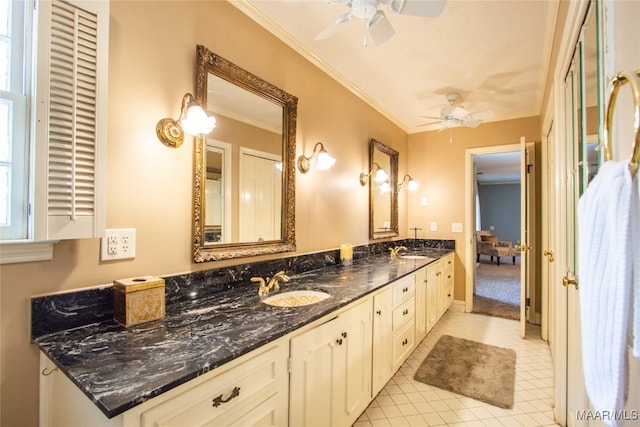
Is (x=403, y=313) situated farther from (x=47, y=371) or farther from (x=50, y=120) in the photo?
(x=50, y=120)

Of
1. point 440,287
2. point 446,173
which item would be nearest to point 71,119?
point 440,287

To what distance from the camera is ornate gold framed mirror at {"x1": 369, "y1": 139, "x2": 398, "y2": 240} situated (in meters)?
3.18


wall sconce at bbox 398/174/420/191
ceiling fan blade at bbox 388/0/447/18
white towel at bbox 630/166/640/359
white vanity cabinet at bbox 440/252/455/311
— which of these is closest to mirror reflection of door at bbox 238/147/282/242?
ceiling fan blade at bbox 388/0/447/18

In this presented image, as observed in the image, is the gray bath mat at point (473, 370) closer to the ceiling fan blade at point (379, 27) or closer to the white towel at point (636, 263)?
the white towel at point (636, 263)

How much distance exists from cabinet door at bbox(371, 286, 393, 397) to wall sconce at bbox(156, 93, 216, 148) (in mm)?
1350

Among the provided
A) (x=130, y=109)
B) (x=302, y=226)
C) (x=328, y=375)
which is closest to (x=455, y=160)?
(x=302, y=226)

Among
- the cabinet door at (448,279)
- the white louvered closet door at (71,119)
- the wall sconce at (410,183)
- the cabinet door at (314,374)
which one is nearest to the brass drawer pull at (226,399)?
the cabinet door at (314,374)

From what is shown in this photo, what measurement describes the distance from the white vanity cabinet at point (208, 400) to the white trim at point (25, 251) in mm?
334

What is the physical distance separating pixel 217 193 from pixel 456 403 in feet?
6.64

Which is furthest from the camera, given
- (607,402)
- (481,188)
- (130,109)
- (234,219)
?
(481,188)

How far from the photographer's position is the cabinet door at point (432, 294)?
2887 millimetres

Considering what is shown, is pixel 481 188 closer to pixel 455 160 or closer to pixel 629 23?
pixel 455 160

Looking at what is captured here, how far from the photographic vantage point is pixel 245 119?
181cm

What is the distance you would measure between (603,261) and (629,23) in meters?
0.56
